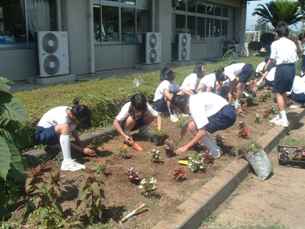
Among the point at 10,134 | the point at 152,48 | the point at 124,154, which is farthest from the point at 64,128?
the point at 152,48

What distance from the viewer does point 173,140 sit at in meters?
6.52

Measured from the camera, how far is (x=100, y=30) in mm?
13758

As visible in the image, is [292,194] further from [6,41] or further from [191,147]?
[6,41]

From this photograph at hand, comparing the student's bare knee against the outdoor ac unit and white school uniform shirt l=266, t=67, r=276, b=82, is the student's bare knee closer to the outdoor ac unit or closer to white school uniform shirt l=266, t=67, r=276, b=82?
the outdoor ac unit

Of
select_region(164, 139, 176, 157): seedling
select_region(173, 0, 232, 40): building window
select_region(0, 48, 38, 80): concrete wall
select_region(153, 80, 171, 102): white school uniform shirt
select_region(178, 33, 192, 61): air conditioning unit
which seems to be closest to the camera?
select_region(164, 139, 176, 157): seedling

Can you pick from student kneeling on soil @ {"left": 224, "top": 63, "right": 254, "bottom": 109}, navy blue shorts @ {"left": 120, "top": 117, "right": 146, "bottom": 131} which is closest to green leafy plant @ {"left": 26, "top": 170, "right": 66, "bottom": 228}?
navy blue shorts @ {"left": 120, "top": 117, "right": 146, "bottom": 131}

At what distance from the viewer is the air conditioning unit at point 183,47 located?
17625 millimetres

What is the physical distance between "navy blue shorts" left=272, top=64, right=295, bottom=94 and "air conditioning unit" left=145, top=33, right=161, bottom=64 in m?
7.91

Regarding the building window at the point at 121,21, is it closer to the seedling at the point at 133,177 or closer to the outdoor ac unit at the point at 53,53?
the outdoor ac unit at the point at 53,53

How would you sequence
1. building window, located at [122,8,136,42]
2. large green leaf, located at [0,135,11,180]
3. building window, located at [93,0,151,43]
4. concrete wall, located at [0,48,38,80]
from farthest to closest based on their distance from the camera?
building window, located at [122,8,136,42] < building window, located at [93,0,151,43] < concrete wall, located at [0,48,38,80] < large green leaf, located at [0,135,11,180]

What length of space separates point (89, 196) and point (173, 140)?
3.00 m

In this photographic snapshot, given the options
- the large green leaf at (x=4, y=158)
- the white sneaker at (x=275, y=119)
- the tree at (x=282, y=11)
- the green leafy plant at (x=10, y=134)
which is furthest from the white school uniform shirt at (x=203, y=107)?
the tree at (x=282, y=11)

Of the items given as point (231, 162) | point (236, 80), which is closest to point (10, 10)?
point (236, 80)

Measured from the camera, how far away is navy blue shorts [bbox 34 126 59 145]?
5.11 meters
